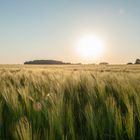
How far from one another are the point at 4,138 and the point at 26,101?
651 millimetres

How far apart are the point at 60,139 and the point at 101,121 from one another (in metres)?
0.47

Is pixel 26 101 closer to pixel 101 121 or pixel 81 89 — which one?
pixel 101 121

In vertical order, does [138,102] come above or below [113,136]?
above

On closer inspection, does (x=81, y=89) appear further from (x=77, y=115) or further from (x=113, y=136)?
A: (x=113, y=136)

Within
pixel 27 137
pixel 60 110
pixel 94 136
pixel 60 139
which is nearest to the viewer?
pixel 27 137

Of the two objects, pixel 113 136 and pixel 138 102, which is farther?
pixel 138 102

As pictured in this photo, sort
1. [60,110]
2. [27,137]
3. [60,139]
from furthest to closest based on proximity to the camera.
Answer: [60,110] < [60,139] < [27,137]

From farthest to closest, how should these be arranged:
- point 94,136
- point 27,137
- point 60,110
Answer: point 60,110
point 94,136
point 27,137

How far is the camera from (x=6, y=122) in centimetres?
248

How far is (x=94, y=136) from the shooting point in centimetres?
204

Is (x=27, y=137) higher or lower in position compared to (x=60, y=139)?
higher

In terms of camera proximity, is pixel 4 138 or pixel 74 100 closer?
pixel 4 138

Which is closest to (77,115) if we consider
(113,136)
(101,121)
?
(101,121)

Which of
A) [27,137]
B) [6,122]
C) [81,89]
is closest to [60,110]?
[6,122]
